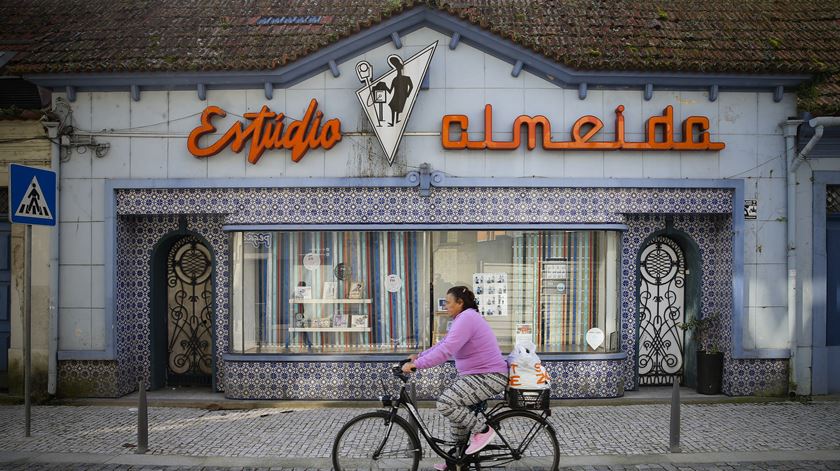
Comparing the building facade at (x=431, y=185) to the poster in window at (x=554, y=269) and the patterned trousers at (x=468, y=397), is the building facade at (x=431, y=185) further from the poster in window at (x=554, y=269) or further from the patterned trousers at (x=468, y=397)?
the patterned trousers at (x=468, y=397)

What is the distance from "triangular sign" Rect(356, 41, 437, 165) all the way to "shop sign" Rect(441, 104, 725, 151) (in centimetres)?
65

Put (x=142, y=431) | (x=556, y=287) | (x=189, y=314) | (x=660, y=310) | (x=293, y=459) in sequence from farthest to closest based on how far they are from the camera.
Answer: (x=189, y=314)
(x=660, y=310)
(x=556, y=287)
(x=142, y=431)
(x=293, y=459)

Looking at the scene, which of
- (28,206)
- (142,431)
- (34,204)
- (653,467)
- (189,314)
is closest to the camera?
(653,467)

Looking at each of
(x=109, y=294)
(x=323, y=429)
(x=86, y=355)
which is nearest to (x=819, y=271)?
(x=323, y=429)

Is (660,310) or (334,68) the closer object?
(334,68)

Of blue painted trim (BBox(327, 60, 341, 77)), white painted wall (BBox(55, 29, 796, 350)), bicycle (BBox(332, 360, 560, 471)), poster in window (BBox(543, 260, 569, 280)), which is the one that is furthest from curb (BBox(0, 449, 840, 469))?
blue painted trim (BBox(327, 60, 341, 77))

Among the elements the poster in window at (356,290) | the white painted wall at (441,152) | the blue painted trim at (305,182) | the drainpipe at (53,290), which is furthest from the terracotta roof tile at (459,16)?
the poster in window at (356,290)

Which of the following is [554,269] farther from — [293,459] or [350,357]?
[293,459]

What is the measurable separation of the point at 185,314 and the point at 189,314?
7 centimetres

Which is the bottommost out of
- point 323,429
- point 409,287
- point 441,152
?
point 323,429

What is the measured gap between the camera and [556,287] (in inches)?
414

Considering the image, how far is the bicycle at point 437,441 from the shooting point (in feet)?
20.7

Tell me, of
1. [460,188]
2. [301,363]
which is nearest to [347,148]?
[460,188]

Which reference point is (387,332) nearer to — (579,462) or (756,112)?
(579,462)
